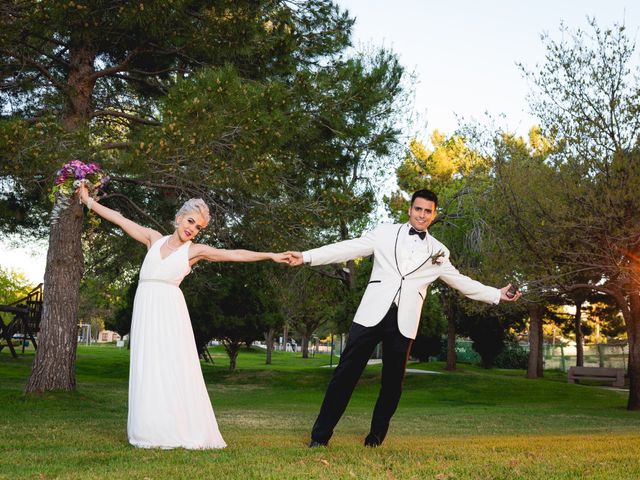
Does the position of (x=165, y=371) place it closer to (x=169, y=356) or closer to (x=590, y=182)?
(x=169, y=356)

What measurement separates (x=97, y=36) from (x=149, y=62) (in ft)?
7.39

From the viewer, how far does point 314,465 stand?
5.47 metres

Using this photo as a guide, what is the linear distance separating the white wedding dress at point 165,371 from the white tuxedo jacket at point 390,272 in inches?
51.4

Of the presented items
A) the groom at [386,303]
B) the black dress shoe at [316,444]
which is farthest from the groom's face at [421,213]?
the black dress shoe at [316,444]

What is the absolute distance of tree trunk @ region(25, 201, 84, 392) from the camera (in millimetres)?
14352

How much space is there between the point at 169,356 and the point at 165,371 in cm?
14

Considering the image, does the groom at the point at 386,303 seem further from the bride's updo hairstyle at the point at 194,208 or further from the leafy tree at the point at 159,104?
the leafy tree at the point at 159,104

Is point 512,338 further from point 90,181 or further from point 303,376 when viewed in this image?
point 90,181

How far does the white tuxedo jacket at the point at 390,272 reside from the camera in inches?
269

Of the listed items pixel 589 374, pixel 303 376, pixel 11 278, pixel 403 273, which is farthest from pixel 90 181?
pixel 11 278

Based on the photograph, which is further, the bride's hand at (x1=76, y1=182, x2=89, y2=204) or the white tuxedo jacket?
the bride's hand at (x1=76, y1=182, x2=89, y2=204)

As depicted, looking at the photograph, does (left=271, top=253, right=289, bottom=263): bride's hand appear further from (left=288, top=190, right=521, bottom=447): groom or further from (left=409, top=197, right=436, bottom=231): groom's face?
(left=409, top=197, right=436, bottom=231): groom's face

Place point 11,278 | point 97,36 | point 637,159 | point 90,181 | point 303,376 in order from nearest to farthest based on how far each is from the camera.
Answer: point 90,181 < point 97,36 < point 637,159 < point 303,376 < point 11,278

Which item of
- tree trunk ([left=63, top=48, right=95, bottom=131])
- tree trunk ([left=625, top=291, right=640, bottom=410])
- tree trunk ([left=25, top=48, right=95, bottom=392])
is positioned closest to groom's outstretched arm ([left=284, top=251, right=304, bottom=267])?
tree trunk ([left=25, top=48, right=95, bottom=392])
